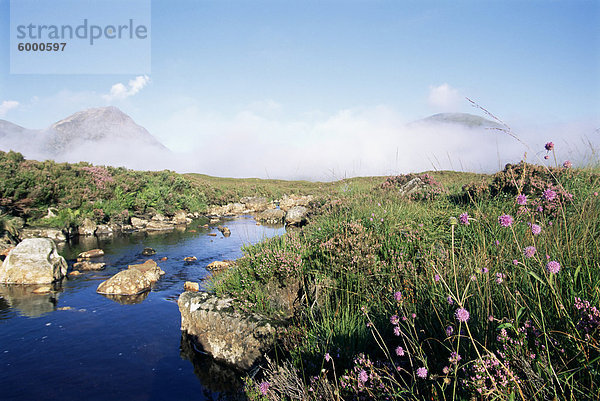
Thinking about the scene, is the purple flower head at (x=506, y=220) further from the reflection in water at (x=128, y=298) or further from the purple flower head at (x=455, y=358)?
the reflection in water at (x=128, y=298)

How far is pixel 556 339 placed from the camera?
2.31m

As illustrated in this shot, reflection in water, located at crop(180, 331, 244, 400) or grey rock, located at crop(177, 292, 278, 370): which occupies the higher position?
grey rock, located at crop(177, 292, 278, 370)

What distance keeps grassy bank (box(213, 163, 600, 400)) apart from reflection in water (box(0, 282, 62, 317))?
597 centimetres

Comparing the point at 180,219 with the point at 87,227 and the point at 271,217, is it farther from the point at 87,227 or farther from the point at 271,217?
the point at 271,217

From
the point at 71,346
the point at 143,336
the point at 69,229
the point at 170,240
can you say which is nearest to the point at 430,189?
the point at 143,336

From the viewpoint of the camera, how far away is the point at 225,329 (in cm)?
629

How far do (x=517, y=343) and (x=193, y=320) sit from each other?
6.54m

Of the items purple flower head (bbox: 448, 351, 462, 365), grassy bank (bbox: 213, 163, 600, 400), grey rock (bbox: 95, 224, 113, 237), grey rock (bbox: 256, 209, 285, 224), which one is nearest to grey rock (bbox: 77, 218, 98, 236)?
grey rock (bbox: 95, 224, 113, 237)

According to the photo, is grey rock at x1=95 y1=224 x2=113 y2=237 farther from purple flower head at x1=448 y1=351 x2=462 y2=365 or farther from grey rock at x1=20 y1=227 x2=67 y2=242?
purple flower head at x1=448 y1=351 x2=462 y2=365

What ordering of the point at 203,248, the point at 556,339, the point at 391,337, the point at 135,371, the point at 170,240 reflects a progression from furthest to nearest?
the point at 170,240 < the point at 203,248 < the point at 135,371 < the point at 391,337 < the point at 556,339

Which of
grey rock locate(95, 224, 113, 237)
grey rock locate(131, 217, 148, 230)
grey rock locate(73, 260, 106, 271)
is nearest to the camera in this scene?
grey rock locate(73, 260, 106, 271)

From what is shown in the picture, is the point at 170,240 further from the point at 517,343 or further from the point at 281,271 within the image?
the point at 517,343

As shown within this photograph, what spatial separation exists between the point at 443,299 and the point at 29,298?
40.6ft

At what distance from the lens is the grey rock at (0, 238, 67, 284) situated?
11.1 m
